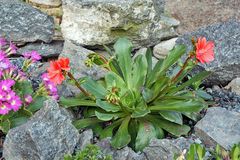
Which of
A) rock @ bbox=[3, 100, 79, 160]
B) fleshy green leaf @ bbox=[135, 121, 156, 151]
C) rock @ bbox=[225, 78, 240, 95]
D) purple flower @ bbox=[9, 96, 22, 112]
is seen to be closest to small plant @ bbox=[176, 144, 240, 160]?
fleshy green leaf @ bbox=[135, 121, 156, 151]

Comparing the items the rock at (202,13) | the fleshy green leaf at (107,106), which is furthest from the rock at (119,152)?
the rock at (202,13)

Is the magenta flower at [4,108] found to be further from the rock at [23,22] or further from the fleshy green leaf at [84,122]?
the rock at [23,22]

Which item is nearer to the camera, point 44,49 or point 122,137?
point 122,137

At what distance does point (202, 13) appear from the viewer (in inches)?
198

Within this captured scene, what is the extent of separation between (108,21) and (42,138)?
167 centimetres

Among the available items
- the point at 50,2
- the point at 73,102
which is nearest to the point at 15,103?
the point at 73,102

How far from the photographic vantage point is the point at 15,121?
11.1 ft

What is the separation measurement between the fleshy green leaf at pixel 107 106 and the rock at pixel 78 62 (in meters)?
0.49

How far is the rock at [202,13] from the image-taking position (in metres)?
5.00

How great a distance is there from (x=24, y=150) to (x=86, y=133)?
46 centimetres

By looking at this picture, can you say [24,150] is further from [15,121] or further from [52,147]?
[15,121]

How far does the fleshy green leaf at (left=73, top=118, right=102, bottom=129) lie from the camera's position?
3.53 m

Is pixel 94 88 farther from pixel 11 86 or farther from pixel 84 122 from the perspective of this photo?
pixel 11 86

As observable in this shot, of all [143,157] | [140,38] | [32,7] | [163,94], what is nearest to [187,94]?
[163,94]
